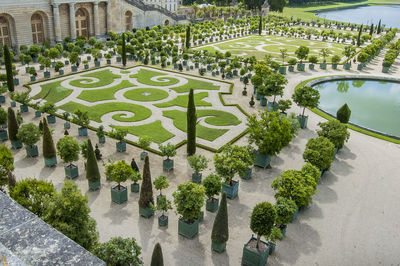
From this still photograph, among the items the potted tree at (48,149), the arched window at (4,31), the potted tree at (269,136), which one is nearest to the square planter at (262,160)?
the potted tree at (269,136)

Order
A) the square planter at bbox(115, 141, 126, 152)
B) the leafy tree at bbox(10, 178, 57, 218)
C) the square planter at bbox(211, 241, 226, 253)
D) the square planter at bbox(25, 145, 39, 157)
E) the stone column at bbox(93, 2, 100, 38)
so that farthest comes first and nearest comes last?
the stone column at bbox(93, 2, 100, 38)
the square planter at bbox(115, 141, 126, 152)
the square planter at bbox(25, 145, 39, 157)
the square planter at bbox(211, 241, 226, 253)
the leafy tree at bbox(10, 178, 57, 218)

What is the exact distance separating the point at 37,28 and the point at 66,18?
6.24m

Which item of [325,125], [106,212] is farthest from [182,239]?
[325,125]

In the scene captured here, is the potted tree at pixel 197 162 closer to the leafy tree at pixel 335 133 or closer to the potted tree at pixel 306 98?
the leafy tree at pixel 335 133

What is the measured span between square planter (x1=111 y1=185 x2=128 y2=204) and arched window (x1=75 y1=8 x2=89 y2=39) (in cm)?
5788

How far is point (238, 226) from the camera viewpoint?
72.8ft

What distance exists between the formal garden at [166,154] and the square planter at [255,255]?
0.07 meters

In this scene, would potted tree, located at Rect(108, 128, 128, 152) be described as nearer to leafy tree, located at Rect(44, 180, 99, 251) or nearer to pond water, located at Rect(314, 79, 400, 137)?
leafy tree, located at Rect(44, 180, 99, 251)

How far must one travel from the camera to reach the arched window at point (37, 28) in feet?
213

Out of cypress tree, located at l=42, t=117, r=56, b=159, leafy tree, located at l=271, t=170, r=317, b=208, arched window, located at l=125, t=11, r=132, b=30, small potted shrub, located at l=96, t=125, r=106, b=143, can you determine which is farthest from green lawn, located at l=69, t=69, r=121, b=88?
arched window, located at l=125, t=11, r=132, b=30

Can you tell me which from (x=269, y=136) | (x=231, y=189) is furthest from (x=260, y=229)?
(x=269, y=136)

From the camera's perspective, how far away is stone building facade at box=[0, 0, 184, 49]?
60.7 meters

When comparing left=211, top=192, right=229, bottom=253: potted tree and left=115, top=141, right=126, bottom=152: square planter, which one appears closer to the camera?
left=211, top=192, right=229, bottom=253: potted tree

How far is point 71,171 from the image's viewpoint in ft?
86.1
